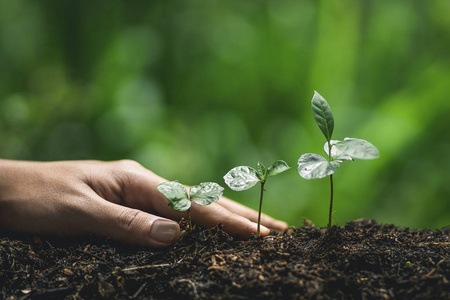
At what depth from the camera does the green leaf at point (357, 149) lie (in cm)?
79

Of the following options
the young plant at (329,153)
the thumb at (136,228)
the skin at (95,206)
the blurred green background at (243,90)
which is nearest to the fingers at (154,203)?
the skin at (95,206)

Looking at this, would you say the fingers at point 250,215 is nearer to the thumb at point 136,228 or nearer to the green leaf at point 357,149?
the thumb at point 136,228

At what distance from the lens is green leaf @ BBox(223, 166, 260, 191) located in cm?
93

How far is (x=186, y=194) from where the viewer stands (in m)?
0.96

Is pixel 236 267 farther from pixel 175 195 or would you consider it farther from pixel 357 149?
pixel 357 149

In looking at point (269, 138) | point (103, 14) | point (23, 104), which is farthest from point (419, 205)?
point (23, 104)

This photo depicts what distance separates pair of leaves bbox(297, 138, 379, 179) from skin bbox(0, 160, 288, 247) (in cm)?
33

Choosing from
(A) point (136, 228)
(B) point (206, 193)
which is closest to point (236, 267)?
(B) point (206, 193)

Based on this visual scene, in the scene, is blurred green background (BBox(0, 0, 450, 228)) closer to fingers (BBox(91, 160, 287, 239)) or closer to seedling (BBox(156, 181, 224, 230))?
fingers (BBox(91, 160, 287, 239))

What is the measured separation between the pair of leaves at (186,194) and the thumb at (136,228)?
0.08m

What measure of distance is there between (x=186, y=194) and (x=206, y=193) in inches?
→ 2.1

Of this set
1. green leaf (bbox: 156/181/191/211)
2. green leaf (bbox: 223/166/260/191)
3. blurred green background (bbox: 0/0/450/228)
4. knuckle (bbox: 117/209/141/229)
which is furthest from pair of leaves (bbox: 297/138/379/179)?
blurred green background (bbox: 0/0/450/228)

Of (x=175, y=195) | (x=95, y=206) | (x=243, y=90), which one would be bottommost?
(x=95, y=206)

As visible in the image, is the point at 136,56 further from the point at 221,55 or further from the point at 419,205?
A: the point at 419,205
